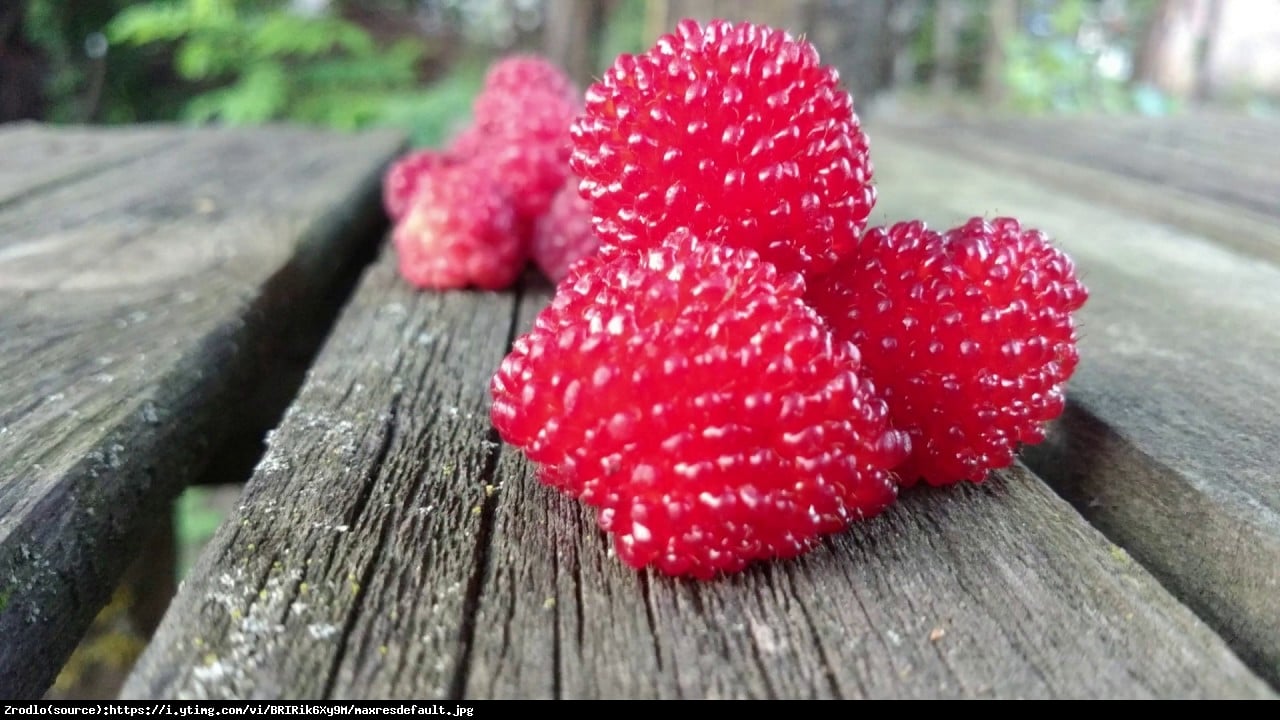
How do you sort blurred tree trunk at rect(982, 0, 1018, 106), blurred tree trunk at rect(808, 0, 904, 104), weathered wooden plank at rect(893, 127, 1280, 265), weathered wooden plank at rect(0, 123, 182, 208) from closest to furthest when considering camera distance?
weathered wooden plank at rect(893, 127, 1280, 265) < weathered wooden plank at rect(0, 123, 182, 208) < blurred tree trunk at rect(808, 0, 904, 104) < blurred tree trunk at rect(982, 0, 1018, 106)

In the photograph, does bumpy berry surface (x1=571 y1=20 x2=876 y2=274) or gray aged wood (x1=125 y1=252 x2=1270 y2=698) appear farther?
bumpy berry surface (x1=571 y1=20 x2=876 y2=274)

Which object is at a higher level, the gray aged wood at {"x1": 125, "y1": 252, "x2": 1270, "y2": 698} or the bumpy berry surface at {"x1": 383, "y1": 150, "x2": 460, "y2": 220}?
the bumpy berry surface at {"x1": 383, "y1": 150, "x2": 460, "y2": 220}

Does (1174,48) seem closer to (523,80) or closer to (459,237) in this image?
(523,80)

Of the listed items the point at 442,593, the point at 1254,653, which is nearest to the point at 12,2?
the point at 442,593

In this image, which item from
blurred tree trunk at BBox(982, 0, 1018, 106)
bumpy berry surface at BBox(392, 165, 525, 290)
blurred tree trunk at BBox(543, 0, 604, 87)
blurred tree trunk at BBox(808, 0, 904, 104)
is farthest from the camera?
blurred tree trunk at BBox(982, 0, 1018, 106)

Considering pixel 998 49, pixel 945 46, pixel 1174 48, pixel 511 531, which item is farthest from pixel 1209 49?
pixel 511 531

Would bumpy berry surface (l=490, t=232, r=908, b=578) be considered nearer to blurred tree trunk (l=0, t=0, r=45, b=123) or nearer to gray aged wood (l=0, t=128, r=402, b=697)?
gray aged wood (l=0, t=128, r=402, b=697)

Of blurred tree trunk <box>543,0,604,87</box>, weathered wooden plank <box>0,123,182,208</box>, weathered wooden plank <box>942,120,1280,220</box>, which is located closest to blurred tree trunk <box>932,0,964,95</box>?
blurred tree trunk <box>543,0,604,87</box>
